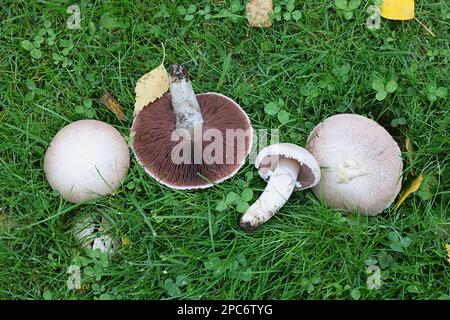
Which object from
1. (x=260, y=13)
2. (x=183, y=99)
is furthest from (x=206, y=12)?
(x=183, y=99)

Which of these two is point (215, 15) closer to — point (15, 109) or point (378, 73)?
point (378, 73)

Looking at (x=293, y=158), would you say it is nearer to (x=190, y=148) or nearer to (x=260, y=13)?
(x=190, y=148)

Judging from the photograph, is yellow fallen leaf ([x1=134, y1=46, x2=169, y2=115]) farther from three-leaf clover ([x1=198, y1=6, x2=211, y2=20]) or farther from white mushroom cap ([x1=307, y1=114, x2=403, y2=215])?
white mushroom cap ([x1=307, y1=114, x2=403, y2=215])

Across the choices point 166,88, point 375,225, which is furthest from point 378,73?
point 166,88

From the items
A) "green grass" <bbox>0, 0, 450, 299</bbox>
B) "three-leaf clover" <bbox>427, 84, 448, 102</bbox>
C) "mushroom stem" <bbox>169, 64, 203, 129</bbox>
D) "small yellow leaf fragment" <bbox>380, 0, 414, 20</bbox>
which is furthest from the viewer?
"small yellow leaf fragment" <bbox>380, 0, 414, 20</bbox>

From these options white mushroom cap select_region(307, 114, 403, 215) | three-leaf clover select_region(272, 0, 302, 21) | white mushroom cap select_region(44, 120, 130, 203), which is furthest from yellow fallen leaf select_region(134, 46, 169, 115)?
white mushroom cap select_region(307, 114, 403, 215)

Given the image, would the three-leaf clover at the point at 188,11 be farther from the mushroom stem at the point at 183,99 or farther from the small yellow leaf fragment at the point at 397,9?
the small yellow leaf fragment at the point at 397,9

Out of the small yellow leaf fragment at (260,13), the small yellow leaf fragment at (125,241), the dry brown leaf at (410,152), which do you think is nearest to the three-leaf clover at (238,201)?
the small yellow leaf fragment at (125,241)
